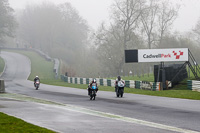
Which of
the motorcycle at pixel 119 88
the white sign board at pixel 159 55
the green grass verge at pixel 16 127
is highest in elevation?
the white sign board at pixel 159 55

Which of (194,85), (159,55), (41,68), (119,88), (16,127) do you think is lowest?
(16,127)

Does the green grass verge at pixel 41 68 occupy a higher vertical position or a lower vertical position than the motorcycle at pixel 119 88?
higher

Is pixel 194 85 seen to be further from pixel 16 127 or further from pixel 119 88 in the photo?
pixel 16 127

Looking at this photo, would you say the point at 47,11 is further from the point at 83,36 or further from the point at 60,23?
the point at 83,36

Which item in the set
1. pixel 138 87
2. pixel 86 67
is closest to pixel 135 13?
pixel 86 67

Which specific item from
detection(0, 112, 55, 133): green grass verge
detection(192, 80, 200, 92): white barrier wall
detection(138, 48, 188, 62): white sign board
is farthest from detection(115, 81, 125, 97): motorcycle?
detection(0, 112, 55, 133): green grass verge

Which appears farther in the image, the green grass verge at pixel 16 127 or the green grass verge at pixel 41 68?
the green grass verge at pixel 41 68

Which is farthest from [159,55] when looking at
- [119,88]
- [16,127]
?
[16,127]

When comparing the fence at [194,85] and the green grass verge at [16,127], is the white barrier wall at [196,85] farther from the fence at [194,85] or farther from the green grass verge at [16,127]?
the green grass verge at [16,127]

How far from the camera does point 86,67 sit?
88.8 m

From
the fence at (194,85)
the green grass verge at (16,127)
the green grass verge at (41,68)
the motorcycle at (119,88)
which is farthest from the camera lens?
the green grass verge at (41,68)

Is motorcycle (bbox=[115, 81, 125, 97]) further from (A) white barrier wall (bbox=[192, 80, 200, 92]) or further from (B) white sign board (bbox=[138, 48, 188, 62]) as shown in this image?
(B) white sign board (bbox=[138, 48, 188, 62])

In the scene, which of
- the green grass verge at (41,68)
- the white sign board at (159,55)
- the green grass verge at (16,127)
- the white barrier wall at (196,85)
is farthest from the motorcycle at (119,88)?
the green grass verge at (41,68)

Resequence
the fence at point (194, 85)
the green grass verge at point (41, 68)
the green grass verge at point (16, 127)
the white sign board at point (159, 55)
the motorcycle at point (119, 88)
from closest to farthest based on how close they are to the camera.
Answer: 1. the green grass verge at point (16, 127)
2. the motorcycle at point (119, 88)
3. the fence at point (194, 85)
4. the white sign board at point (159, 55)
5. the green grass verge at point (41, 68)
